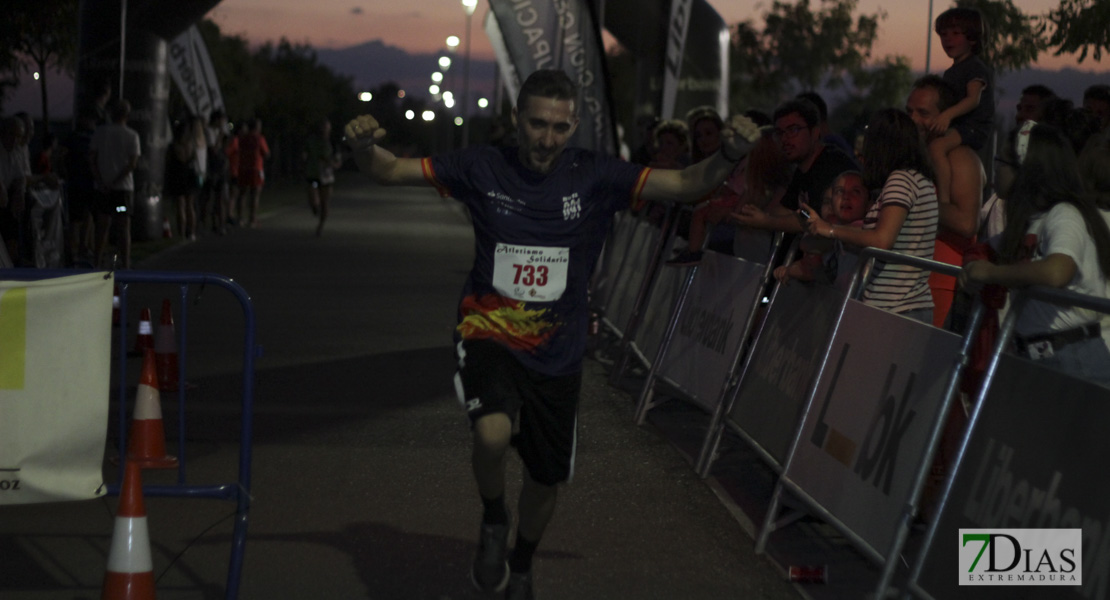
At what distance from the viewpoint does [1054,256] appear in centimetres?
446

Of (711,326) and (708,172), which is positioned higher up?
(708,172)

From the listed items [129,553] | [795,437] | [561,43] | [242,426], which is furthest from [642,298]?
[561,43]

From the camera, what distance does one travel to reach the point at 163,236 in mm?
22391

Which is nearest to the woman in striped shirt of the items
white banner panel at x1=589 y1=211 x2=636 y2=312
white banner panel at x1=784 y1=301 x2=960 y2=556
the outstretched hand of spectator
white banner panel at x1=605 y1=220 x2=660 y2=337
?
white banner panel at x1=784 y1=301 x2=960 y2=556

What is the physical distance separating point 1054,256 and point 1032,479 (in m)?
0.86

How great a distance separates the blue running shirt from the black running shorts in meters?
0.05

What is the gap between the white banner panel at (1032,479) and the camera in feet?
12.0

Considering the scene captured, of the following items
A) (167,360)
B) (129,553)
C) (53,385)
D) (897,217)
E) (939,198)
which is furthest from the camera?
(167,360)

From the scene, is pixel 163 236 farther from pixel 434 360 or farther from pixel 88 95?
pixel 434 360

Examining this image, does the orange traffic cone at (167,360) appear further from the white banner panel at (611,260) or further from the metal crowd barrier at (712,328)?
the white banner panel at (611,260)

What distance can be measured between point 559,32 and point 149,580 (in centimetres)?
1303

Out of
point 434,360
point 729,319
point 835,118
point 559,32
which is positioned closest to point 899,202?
point 729,319

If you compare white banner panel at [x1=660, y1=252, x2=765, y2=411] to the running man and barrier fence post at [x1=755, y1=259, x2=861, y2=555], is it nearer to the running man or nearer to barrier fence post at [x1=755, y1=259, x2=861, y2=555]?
barrier fence post at [x1=755, y1=259, x2=861, y2=555]

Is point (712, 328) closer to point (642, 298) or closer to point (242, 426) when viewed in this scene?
point (642, 298)
